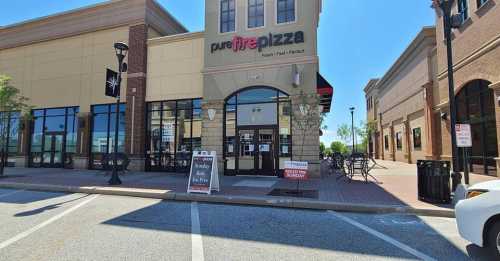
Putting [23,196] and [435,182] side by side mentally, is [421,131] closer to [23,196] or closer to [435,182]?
[435,182]

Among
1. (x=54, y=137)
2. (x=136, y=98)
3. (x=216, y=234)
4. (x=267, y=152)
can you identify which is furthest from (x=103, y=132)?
(x=216, y=234)

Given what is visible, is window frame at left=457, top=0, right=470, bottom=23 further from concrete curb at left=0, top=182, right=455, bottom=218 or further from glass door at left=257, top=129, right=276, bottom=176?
concrete curb at left=0, top=182, right=455, bottom=218

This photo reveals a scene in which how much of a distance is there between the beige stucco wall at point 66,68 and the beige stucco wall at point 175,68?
207cm

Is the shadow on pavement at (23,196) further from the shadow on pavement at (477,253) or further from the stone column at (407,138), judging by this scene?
Result: the stone column at (407,138)

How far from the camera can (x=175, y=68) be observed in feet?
54.7

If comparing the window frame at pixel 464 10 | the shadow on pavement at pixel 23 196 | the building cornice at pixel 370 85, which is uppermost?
the building cornice at pixel 370 85

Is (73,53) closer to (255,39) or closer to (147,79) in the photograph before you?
(147,79)

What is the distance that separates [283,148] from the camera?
1390cm

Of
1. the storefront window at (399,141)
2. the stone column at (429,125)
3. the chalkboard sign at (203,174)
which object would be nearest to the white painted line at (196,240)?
the chalkboard sign at (203,174)

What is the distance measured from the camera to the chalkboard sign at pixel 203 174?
9.23 meters

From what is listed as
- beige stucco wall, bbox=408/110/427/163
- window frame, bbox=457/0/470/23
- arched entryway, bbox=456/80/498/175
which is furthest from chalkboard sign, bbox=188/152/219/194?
beige stucco wall, bbox=408/110/427/163

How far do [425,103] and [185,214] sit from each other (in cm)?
2232

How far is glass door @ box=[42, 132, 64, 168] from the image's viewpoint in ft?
61.4

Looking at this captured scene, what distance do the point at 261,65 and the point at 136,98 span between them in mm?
7950
